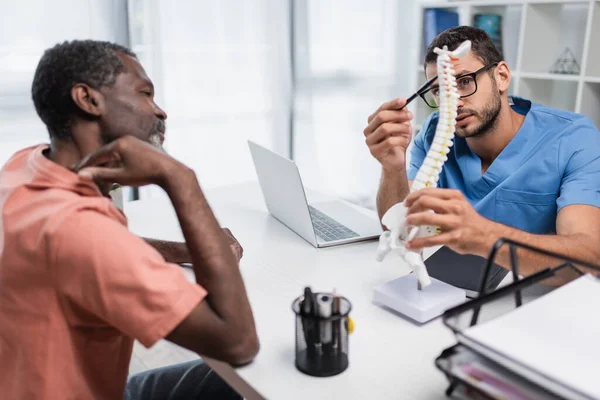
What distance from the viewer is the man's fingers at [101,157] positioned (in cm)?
88

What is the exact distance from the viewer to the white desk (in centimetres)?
85

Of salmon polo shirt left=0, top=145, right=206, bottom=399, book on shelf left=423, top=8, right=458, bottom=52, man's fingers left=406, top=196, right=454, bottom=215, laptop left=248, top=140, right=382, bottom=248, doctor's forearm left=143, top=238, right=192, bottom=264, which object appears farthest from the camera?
book on shelf left=423, top=8, right=458, bottom=52

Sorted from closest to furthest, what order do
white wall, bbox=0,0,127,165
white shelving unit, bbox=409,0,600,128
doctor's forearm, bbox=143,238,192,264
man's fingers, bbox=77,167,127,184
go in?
1. man's fingers, bbox=77,167,127,184
2. doctor's forearm, bbox=143,238,192,264
3. white wall, bbox=0,0,127,165
4. white shelving unit, bbox=409,0,600,128

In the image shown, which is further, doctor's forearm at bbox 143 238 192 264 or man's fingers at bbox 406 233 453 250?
doctor's forearm at bbox 143 238 192 264

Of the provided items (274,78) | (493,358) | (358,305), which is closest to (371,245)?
(358,305)

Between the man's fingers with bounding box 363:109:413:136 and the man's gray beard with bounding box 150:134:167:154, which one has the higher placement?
the man's fingers with bounding box 363:109:413:136

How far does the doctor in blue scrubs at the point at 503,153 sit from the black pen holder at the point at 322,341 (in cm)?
58

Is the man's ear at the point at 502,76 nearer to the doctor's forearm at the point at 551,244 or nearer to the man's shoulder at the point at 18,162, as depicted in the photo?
the doctor's forearm at the point at 551,244

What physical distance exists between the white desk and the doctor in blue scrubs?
299mm

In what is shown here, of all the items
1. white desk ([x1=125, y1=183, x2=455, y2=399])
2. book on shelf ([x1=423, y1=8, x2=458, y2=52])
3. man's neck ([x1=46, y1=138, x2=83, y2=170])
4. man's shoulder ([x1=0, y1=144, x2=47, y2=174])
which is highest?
book on shelf ([x1=423, y1=8, x2=458, y2=52])

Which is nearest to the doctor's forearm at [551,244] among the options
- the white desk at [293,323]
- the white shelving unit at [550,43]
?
the white desk at [293,323]

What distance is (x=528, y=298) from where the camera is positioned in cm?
82

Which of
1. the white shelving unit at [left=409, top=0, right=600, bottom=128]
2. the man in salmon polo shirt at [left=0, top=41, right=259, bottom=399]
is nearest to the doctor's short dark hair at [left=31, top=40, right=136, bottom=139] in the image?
the man in salmon polo shirt at [left=0, top=41, right=259, bottom=399]

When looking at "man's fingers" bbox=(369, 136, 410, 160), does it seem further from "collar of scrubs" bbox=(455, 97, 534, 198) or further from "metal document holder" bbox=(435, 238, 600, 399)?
"metal document holder" bbox=(435, 238, 600, 399)
